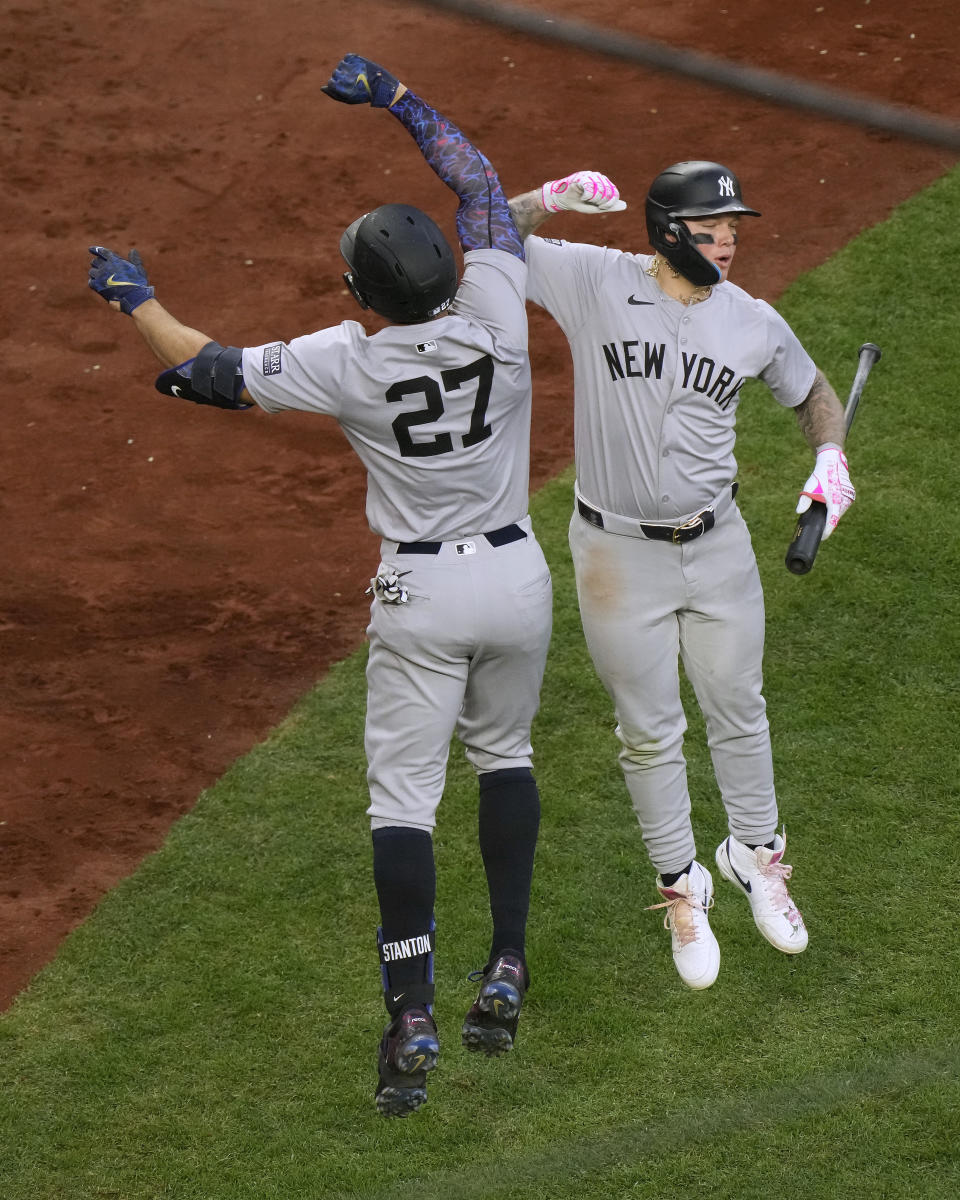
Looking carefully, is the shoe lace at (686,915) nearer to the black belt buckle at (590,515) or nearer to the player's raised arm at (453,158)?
the black belt buckle at (590,515)

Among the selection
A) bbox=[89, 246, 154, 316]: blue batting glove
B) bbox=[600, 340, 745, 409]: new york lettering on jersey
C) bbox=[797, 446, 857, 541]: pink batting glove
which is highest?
bbox=[89, 246, 154, 316]: blue batting glove

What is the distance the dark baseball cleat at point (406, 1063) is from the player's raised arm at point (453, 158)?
212 centimetres

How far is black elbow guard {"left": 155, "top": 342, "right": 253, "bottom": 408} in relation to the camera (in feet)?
14.3

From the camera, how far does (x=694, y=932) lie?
18.4 ft

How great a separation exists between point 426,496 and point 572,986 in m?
2.89

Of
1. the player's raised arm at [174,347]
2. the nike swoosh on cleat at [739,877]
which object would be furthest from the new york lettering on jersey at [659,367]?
the nike swoosh on cleat at [739,877]

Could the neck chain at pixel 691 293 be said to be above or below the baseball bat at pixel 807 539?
above

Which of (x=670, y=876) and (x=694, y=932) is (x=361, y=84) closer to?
(x=670, y=876)

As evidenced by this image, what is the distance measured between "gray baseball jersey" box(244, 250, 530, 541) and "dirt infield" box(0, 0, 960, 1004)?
3.57 m

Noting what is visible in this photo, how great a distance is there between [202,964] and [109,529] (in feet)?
11.1

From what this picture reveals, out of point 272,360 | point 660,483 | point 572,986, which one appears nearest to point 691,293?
point 660,483

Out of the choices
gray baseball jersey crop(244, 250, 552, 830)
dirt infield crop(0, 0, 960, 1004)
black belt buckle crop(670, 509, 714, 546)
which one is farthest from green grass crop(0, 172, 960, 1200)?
black belt buckle crop(670, 509, 714, 546)

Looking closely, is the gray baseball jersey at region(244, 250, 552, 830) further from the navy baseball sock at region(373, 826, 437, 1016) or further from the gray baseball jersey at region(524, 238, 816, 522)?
the gray baseball jersey at region(524, 238, 816, 522)

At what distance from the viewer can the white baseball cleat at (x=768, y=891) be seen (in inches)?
225
